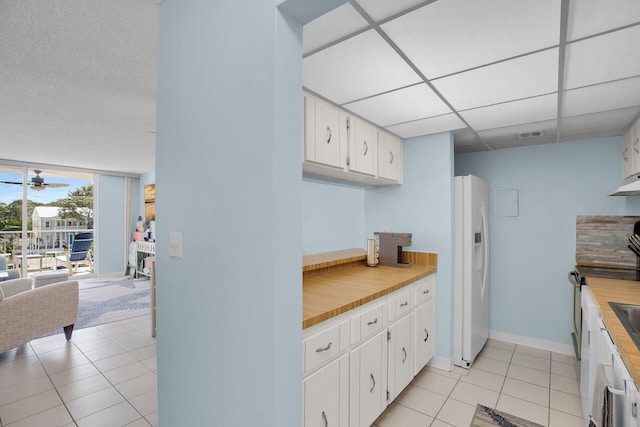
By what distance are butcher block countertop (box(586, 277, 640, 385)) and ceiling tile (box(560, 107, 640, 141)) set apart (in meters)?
1.28

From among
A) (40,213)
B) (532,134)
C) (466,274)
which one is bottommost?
(466,274)

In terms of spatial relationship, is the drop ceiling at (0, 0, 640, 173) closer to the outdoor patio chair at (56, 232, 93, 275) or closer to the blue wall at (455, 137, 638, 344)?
the blue wall at (455, 137, 638, 344)

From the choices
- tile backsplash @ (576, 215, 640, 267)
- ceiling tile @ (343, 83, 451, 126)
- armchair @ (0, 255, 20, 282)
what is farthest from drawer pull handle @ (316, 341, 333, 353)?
armchair @ (0, 255, 20, 282)

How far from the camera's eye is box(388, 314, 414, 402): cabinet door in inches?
83.7

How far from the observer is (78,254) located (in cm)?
668

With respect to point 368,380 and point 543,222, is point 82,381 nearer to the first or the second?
point 368,380

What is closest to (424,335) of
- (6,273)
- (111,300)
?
(111,300)

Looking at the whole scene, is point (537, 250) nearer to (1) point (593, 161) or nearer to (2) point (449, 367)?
(1) point (593, 161)

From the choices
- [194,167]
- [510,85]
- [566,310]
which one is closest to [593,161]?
[566,310]

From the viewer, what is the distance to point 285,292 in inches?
41.6

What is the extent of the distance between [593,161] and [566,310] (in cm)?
156

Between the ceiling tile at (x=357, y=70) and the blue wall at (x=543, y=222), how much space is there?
2397 mm

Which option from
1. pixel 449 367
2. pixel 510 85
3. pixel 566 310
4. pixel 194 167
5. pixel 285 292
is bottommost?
pixel 449 367

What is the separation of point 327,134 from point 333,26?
35.2 inches
